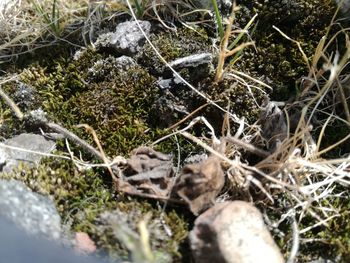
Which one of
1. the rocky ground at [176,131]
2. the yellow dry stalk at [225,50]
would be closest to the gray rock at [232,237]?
the rocky ground at [176,131]

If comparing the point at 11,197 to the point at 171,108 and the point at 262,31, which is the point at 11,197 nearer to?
the point at 171,108

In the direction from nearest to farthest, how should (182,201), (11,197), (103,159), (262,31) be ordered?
1. (11,197)
2. (182,201)
3. (103,159)
4. (262,31)

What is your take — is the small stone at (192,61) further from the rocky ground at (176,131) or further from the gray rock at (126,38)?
the gray rock at (126,38)

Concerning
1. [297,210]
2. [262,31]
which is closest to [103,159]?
[297,210]

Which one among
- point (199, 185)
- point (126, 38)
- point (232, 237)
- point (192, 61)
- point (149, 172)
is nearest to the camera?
point (232, 237)

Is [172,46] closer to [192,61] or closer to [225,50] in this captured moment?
[192,61]

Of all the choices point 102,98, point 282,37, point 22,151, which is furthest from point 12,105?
point 282,37

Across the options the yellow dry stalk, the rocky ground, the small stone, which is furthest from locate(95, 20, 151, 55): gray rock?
the yellow dry stalk
